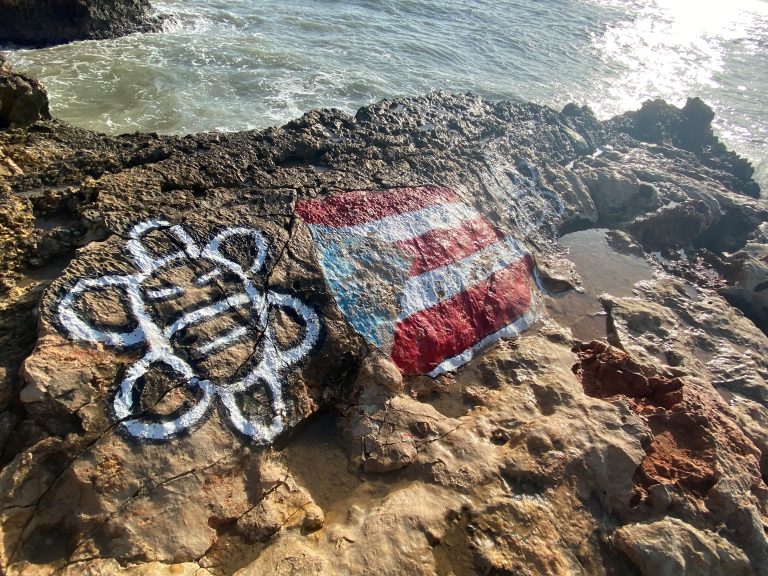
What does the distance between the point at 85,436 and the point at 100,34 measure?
36.9ft

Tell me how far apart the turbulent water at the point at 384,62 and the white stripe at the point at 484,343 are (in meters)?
5.91

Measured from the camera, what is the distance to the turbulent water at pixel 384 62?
28.7ft

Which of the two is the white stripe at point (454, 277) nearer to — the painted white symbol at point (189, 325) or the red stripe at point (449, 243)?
the red stripe at point (449, 243)

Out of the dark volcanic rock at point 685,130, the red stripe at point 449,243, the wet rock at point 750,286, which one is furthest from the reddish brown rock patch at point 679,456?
the dark volcanic rock at point 685,130

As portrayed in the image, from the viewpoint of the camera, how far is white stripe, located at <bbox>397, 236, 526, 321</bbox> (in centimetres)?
413

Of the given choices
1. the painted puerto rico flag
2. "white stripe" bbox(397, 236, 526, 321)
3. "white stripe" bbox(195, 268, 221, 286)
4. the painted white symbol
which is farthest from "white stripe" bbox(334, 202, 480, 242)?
"white stripe" bbox(195, 268, 221, 286)

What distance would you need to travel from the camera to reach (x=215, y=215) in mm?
3629

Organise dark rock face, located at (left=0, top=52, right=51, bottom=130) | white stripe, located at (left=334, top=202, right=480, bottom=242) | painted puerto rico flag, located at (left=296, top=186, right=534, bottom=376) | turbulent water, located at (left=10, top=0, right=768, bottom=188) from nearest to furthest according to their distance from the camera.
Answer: painted puerto rico flag, located at (left=296, top=186, right=534, bottom=376) < white stripe, located at (left=334, top=202, right=480, bottom=242) < dark rock face, located at (left=0, top=52, right=51, bottom=130) < turbulent water, located at (left=10, top=0, right=768, bottom=188)

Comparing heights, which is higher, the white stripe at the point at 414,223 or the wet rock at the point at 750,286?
the white stripe at the point at 414,223

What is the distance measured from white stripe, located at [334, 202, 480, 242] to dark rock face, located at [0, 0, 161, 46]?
984cm

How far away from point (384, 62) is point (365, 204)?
9.00 metres

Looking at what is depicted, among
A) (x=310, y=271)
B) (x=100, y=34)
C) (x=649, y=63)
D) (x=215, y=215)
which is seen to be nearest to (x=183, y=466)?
(x=310, y=271)

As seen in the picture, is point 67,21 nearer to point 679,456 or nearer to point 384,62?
point 384,62

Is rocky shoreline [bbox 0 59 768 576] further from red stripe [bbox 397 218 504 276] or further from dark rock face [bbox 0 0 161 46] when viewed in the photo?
dark rock face [bbox 0 0 161 46]
